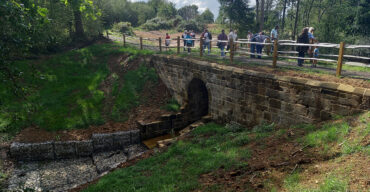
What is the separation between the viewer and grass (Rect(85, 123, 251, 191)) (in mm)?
6165

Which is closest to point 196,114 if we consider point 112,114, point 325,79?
point 112,114

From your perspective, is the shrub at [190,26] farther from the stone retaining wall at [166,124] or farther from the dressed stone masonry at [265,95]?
the stone retaining wall at [166,124]

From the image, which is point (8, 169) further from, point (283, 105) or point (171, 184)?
point (283, 105)

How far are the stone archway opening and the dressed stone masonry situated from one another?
27 cm

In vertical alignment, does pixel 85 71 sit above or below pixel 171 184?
above

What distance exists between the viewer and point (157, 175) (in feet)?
22.2

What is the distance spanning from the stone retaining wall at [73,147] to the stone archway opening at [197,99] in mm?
3307

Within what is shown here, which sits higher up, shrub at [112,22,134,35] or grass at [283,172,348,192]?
shrub at [112,22,134,35]

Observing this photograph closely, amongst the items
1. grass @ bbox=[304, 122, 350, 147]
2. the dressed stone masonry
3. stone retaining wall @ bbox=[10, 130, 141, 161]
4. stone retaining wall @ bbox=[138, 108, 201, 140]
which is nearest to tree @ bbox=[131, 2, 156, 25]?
the dressed stone masonry

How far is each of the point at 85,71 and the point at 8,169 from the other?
27.3 feet

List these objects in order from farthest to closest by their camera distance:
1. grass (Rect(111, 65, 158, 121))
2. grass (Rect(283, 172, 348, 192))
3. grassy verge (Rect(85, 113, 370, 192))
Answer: grass (Rect(111, 65, 158, 121)) → grassy verge (Rect(85, 113, 370, 192)) → grass (Rect(283, 172, 348, 192))

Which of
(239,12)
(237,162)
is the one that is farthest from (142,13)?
(237,162)

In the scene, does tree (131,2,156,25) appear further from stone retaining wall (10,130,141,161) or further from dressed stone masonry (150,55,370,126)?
stone retaining wall (10,130,141,161)

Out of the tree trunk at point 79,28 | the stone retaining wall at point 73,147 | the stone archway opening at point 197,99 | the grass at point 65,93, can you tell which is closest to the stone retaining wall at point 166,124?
the stone archway opening at point 197,99
